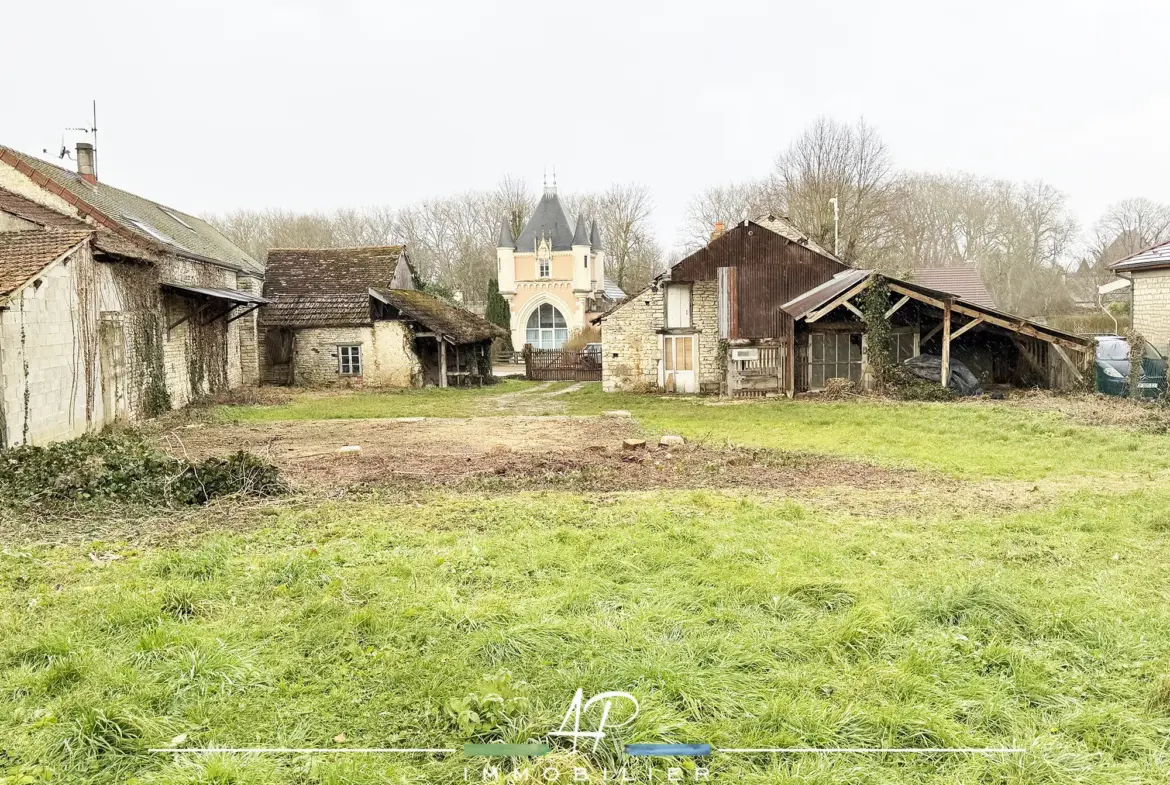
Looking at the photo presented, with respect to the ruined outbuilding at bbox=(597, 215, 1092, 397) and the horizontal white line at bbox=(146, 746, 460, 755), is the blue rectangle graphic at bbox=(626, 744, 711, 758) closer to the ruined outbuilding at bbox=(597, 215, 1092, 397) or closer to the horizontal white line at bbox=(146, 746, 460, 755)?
the horizontal white line at bbox=(146, 746, 460, 755)

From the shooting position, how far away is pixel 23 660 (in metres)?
4.06

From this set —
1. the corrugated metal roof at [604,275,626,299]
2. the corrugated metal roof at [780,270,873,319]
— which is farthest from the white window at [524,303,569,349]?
the corrugated metal roof at [780,270,873,319]

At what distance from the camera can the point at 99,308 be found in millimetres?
14125

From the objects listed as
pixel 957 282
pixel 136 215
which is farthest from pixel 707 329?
pixel 136 215

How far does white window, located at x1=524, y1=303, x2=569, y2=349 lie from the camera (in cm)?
4344

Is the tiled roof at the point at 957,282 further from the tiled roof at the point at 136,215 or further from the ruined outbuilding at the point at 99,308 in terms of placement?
the tiled roof at the point at 136,215

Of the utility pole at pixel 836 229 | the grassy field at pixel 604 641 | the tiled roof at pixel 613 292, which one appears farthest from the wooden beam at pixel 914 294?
the tiled roof at pixel 613 292

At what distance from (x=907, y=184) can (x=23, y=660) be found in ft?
172

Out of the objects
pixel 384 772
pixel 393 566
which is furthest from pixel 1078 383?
pixel 384 772

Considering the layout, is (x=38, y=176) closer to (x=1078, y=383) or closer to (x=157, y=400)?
(x=157, y=400)

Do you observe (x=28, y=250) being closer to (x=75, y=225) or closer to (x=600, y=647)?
(x=75, y=225)

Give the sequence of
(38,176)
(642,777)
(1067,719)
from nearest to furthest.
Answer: (642,777)
(1067,719)
(38,176)

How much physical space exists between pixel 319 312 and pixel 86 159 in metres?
8.04

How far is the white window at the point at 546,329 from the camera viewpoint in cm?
4344
